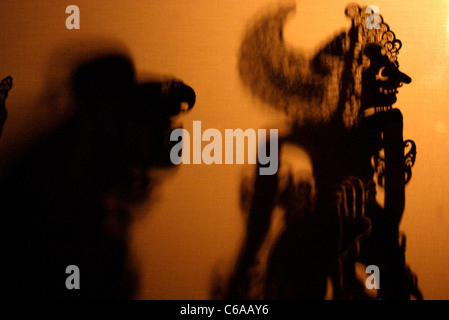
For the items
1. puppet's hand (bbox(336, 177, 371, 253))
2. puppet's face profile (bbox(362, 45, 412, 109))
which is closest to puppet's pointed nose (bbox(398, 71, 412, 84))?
puppet's face profile (bbox(362, 45, 412, 109))

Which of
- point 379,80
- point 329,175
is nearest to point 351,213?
point 329,175

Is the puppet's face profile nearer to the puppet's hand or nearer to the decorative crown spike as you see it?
the decorative crown spike

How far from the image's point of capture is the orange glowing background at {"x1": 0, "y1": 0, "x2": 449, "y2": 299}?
163 cm

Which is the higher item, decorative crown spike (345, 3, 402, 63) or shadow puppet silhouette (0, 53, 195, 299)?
decorative crown spike (345, 3, 402, 63)

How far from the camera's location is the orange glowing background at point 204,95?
64.4 inches

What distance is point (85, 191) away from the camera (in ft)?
5.34

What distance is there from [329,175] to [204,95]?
0.69 m

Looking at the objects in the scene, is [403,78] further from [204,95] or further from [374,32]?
[204,95]

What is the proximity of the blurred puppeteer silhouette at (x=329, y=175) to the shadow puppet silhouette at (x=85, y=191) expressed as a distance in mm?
472

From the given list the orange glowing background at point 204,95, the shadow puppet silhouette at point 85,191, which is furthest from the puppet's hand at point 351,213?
the shadow puppet silhouette at point 85,191

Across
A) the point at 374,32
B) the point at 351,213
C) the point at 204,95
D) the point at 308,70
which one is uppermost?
the point at 374,32

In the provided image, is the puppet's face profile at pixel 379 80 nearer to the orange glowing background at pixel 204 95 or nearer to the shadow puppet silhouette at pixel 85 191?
the orange glowing background at pixel 204 95

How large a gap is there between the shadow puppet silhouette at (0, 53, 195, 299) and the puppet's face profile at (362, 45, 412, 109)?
893 mm
